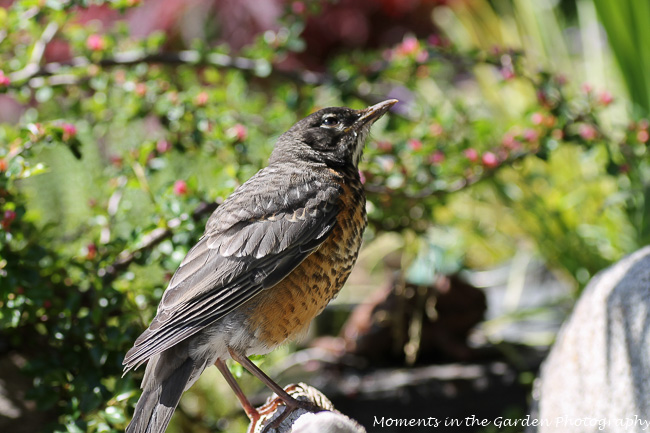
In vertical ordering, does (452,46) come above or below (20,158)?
below

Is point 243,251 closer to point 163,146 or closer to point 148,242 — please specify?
point 148,242

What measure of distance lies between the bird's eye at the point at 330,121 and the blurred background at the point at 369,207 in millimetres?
438

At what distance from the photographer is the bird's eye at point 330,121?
288 cm

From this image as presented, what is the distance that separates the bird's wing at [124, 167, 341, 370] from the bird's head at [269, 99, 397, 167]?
230 millimetres

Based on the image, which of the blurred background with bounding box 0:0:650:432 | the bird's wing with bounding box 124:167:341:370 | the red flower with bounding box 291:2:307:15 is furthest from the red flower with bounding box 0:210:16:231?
the red flower with bounding box 291:2:307:15

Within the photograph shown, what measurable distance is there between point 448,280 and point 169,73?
2153 millimetres

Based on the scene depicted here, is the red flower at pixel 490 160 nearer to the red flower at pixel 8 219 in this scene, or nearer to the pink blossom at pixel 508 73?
the pink blossom at pixel 508 73

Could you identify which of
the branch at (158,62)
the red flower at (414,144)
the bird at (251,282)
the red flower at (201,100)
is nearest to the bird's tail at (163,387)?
the bird at (251,282)

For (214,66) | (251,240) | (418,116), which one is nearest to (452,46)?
(418,116)

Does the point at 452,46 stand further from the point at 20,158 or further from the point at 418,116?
the point at 20,158

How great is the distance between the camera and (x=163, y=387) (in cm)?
216

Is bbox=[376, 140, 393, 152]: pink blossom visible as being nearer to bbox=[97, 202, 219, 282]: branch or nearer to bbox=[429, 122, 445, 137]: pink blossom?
bbox=[429, 122, 445, 137]: pink blossom

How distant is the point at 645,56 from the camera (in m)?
4.61

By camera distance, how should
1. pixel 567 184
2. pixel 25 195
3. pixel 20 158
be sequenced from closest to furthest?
pixel 20 158
pixel 25 195
pixel 567 184
